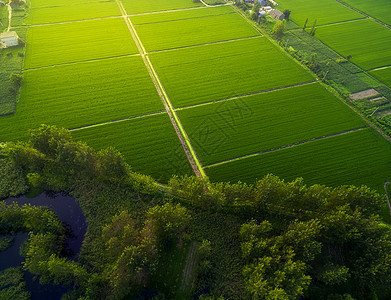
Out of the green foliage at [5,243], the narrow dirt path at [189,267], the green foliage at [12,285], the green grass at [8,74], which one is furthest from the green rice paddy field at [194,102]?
the green foliage at [12,285]

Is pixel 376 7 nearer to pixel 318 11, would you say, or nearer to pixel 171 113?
pixel 318 11

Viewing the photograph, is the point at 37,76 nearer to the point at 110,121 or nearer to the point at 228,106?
the point at 110,121

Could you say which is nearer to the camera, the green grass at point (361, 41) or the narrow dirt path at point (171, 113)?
the narrow dirt path at point (171, 113)

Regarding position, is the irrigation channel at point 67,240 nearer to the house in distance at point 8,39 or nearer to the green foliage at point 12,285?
the green foliage at point 12,285

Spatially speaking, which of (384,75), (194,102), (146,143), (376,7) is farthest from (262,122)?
(376,7)

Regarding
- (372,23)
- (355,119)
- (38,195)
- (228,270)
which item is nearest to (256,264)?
(228,270)
